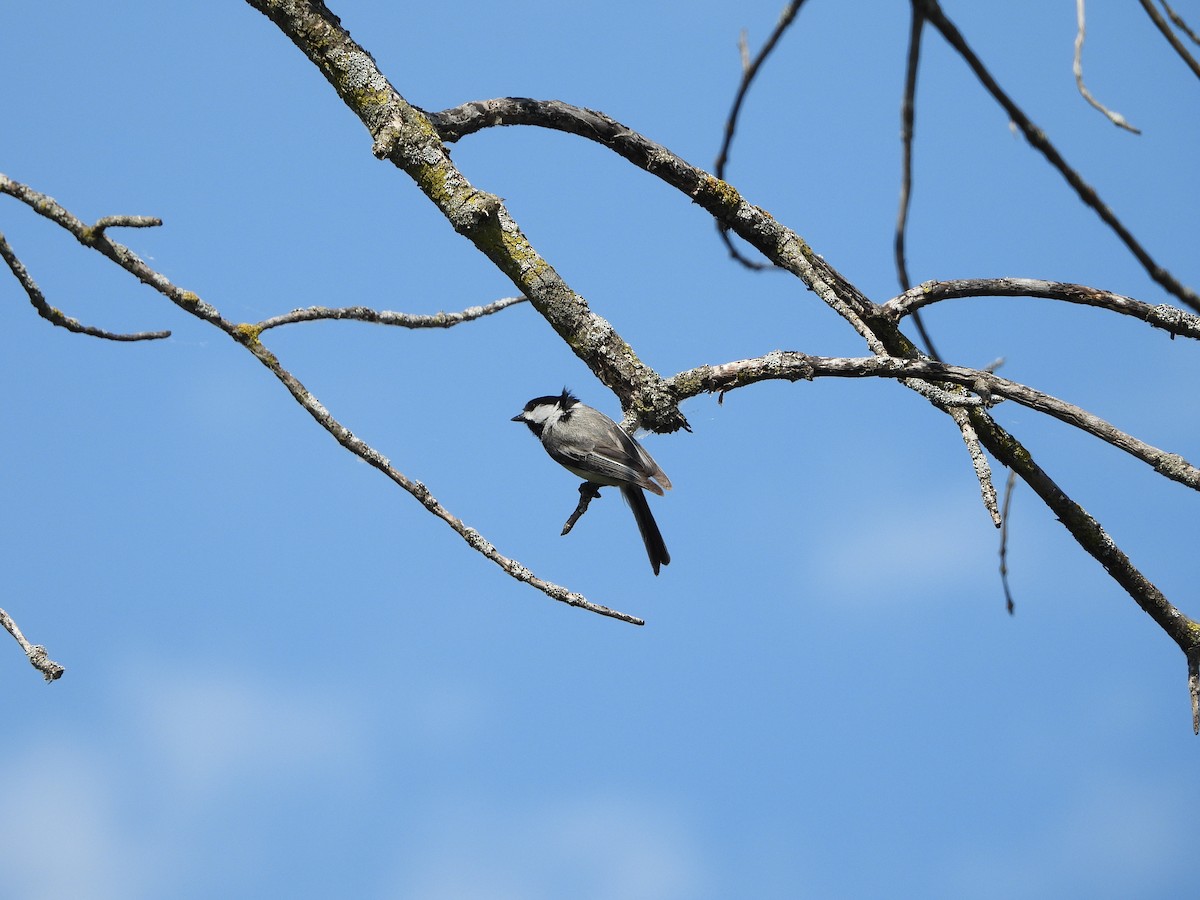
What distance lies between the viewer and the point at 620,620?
2760mm

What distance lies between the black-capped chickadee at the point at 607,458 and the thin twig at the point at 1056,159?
3.64 metres

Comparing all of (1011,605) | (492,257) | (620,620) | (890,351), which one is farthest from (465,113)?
(1011,605)

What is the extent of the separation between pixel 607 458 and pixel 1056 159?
157 inches

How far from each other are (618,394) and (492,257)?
682mm

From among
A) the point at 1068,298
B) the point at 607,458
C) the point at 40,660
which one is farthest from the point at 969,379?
the point at 40,660

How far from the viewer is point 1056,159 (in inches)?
50.4

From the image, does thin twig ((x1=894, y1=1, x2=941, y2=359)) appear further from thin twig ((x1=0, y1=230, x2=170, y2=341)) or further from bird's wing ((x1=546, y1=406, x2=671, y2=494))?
bird's wing ((x1=546, y1=406, x2=671, y2=494))

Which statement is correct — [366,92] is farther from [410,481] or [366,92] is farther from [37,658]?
[37,658]

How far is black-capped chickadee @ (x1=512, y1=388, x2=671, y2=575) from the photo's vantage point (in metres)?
5.06

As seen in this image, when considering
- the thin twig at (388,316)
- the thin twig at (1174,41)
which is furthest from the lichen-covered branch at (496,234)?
the thin twig at (1174,41)

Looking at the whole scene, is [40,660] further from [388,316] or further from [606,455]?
[606,455]

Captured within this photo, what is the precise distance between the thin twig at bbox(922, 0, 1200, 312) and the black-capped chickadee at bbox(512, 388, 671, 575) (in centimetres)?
364

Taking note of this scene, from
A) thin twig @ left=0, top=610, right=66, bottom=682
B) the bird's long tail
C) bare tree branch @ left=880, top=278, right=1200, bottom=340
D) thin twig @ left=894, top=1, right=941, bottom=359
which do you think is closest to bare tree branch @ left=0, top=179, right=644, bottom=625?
thin twig @ left=0, top=610, right=66, bottom=682

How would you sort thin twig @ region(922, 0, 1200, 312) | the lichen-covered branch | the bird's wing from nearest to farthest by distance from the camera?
thin twig @ region(922, 0, 1200, 312) → the lichen-covered branch → the bird's wing
